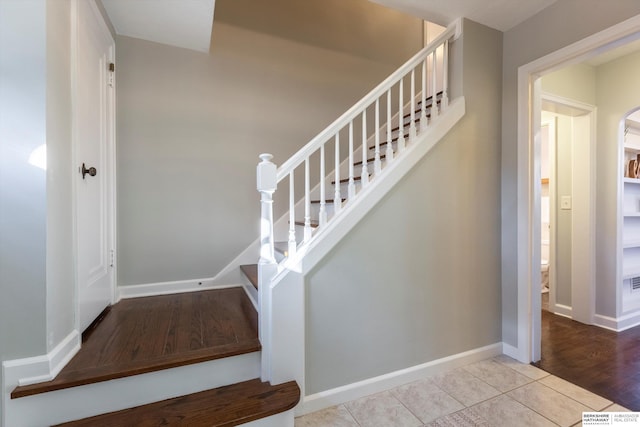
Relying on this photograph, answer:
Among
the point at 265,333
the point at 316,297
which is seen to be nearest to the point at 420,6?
the point at 316,297

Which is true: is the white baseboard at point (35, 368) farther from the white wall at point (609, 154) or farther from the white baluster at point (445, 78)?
the white wall at point (609, 154)

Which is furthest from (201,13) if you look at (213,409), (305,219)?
(213,409)

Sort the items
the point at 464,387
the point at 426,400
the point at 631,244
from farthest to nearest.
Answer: the point at 631,244 < the point at 464,387 < the point at 426,400

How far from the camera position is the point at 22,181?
3.75 feet

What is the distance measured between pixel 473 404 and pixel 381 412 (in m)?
0.53

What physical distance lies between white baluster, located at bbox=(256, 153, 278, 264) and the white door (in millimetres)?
951

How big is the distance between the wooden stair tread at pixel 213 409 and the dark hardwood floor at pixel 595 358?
6.00 ft

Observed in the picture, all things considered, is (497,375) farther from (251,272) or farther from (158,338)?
(158,338)

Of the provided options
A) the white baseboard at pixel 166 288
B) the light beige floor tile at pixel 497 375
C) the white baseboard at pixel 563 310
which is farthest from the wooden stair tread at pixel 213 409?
the white baseboard at pixel 563 310

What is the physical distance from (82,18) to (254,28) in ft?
4.52

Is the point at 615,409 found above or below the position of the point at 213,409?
below

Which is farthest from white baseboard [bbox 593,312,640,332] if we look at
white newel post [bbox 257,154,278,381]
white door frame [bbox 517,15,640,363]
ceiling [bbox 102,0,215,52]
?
ceiling [bbox 102,0,215,52]

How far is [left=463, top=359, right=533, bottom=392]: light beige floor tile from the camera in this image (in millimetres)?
1742

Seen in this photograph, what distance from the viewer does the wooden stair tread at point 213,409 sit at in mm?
1177
